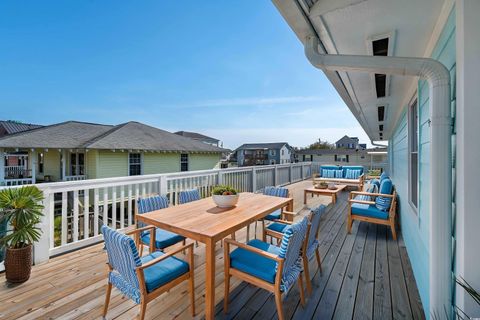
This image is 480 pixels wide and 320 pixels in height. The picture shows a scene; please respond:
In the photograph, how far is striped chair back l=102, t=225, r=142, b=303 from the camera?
1.48m

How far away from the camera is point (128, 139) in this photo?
34.1ft

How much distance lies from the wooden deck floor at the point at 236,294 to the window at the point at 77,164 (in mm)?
8605

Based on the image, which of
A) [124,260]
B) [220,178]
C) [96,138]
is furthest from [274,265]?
[96,138]

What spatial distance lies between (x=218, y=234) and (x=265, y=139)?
120ft

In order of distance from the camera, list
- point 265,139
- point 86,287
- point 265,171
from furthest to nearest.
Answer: point 265,139, point 265,171, point 86,287

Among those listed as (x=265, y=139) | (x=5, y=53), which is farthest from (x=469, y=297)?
(x=265, y=139)

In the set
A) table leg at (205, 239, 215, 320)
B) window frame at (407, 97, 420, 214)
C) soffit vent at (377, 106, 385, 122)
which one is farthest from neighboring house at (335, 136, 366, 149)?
table leg at (205, 239, 215, 320)

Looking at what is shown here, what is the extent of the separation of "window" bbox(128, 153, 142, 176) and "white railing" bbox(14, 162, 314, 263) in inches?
115

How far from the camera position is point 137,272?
1.50 metres

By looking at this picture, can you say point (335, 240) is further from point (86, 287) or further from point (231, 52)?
point (231, 52)

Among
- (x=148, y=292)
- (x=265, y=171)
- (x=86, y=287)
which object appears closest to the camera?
(x=148, y=292)

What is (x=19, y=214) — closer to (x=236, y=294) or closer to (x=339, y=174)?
(x=236, y=294)

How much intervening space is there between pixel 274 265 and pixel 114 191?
2789 mm

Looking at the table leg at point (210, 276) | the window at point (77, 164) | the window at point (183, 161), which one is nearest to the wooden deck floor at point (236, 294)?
the table leg at point (210, 276)
